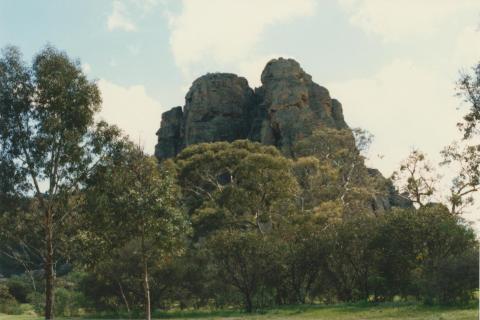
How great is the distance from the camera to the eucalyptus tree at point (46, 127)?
114 ft

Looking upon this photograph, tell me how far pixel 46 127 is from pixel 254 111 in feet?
214

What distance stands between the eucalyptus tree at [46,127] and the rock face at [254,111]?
49.5 m

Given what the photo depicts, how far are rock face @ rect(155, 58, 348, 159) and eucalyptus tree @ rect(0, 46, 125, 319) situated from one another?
49541 millimetres

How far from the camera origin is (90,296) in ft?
143

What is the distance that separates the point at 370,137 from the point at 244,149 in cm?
1910

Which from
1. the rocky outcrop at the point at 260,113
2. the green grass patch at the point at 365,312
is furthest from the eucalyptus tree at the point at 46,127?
the rocky outcrop at the point at 260,113

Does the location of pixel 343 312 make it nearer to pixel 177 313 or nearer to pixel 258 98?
pixel 177 313

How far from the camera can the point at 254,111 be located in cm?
9769

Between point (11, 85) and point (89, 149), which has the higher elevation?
point (11, 85)

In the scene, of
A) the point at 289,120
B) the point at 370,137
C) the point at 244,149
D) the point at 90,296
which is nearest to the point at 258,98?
the point at 289,120

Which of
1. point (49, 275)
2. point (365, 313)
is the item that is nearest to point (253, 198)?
point (49, 275)

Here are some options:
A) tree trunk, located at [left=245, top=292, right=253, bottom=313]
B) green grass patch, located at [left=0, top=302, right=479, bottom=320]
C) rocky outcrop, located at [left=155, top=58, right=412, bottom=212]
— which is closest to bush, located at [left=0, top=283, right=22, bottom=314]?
green grass patch, located at [left=0, top=302, right=479, bottom=320]

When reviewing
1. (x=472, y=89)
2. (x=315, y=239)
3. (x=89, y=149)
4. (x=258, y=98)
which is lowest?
(x=315, y=239)

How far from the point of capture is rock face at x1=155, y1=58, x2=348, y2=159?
86.2m
